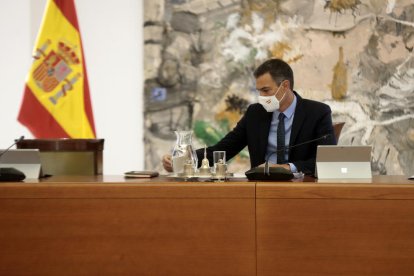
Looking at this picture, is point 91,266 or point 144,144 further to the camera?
point 144,144

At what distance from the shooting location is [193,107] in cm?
396

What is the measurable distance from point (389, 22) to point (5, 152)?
2798 mm

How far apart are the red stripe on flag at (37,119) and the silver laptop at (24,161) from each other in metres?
1.58

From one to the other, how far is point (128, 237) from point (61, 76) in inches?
91.8

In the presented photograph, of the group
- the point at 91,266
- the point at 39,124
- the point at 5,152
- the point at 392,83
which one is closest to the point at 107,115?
the point at 39,124

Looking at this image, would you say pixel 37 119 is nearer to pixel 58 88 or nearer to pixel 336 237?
pixel 58 88

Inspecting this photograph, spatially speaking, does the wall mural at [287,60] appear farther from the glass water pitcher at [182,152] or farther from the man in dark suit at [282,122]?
the glass water pitcher at [182,152]

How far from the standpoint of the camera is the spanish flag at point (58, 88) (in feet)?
12.8

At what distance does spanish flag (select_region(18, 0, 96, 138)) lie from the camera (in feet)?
12.8

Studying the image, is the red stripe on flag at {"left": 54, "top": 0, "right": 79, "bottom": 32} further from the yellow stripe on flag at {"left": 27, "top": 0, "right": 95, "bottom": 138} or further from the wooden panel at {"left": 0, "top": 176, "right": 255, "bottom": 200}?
the wooden panel at {"left": 0, "top": 176, "right": 255, "bottom": 200}

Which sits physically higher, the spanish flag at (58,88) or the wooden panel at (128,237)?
the spanish flag at (58,88)

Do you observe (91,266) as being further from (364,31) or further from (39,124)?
(364,31)

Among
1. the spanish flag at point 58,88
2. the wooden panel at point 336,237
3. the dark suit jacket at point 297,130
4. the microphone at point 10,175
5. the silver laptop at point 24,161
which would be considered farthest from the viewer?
the spanish flag at point 58,88

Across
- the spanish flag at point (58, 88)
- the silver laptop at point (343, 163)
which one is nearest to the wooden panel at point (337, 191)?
the silver laptop at point (343, 163)
